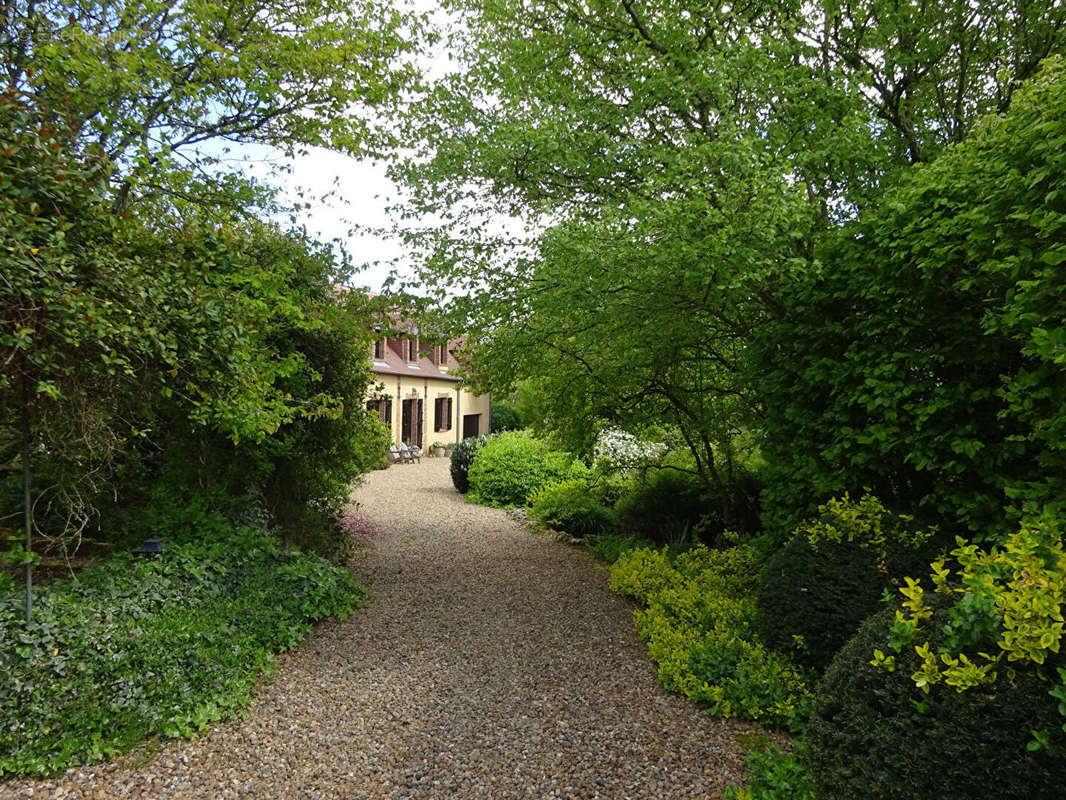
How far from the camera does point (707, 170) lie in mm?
5223

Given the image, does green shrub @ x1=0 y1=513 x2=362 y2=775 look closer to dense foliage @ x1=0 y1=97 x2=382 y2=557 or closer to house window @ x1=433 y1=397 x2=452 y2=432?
dense foliage @ x1=0 y1=97 x2=382 y2=557

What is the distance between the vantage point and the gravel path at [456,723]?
3436mm

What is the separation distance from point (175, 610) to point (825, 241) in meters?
6.00

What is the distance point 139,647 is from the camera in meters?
4.06

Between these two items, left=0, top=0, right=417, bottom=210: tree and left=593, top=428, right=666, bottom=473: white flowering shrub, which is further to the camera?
left=593, top=428, right=666, bottom=473: white flowering shrub

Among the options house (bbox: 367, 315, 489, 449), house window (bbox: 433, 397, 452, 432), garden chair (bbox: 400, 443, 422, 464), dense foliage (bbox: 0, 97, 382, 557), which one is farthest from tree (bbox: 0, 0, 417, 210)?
house window (bbox: 433, 397, 452, 432)

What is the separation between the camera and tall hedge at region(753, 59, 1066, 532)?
10.5ft

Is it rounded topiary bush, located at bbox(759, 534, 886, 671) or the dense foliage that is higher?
the dense foliage

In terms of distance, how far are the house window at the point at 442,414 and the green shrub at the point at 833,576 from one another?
2181cm

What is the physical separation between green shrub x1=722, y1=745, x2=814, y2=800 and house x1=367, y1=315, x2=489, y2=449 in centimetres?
1608

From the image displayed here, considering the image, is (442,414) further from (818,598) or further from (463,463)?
(818,598)

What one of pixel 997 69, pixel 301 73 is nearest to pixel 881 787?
pixel 301 73

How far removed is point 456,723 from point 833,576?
109 inches

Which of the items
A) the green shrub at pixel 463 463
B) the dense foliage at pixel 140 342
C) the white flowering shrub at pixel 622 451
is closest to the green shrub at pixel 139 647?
the dense foliage at pixel 140 342
